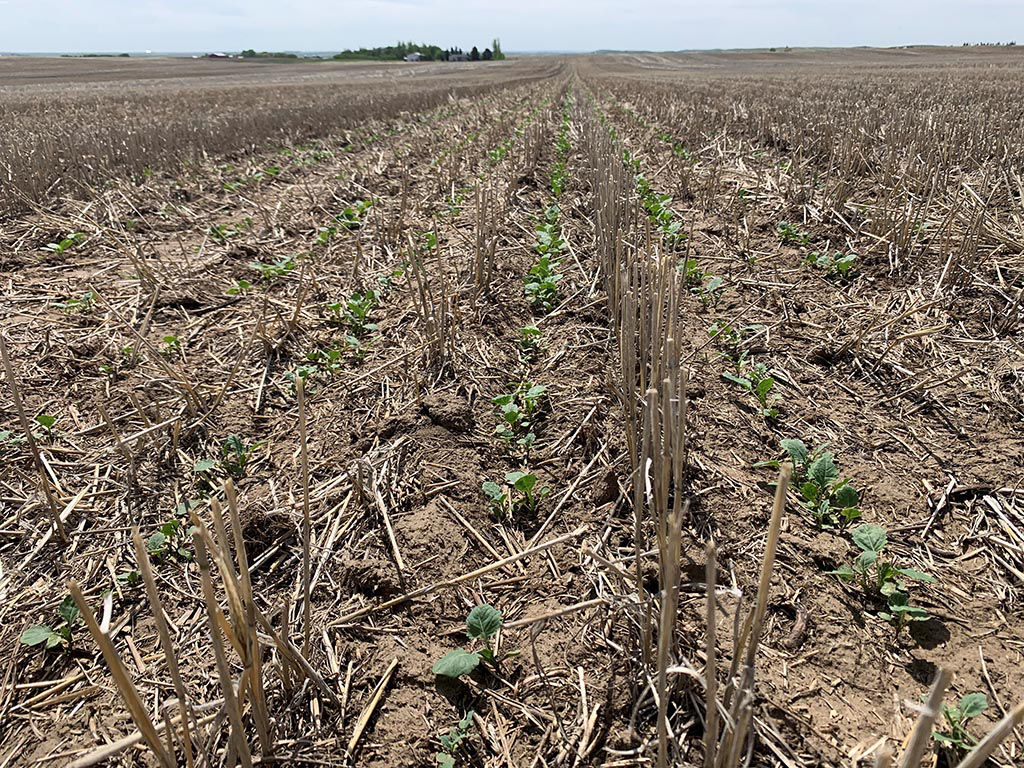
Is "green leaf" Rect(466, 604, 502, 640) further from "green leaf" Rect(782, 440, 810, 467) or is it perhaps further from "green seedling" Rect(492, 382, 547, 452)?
"green leaf" Rect(782, 440, 810, 467)

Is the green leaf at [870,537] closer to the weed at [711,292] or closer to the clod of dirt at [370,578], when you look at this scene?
the clod of dirt at [370,578]

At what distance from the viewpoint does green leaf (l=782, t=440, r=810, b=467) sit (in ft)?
8.05

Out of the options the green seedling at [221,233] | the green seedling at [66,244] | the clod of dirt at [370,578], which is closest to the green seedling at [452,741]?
the clod of dirt at [370,578]

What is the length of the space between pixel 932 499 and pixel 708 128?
8135mm

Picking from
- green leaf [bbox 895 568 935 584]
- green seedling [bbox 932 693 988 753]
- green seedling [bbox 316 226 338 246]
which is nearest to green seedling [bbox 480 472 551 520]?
green leaf [bbox 895 568 935 584]

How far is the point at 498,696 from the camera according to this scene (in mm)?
1738

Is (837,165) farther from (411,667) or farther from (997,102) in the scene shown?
(411,667)

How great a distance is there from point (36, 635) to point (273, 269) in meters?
3.15

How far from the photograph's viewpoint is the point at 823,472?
233cm

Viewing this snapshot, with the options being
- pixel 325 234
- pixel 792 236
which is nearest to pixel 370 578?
pixel 325 234

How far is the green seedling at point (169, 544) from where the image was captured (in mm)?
2186

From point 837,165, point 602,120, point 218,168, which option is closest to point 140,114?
point 218,168

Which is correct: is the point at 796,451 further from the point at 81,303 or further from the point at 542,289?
the point at 81,303

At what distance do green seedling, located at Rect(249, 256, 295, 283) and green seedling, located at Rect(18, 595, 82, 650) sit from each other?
2.96m
